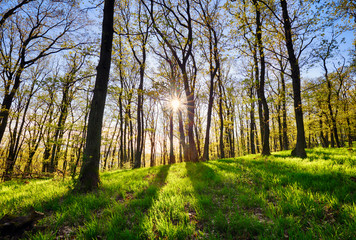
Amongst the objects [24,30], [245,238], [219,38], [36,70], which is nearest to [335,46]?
[219,38]

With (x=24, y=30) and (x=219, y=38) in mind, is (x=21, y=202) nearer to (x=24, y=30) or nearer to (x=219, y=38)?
(x=24, y=30)

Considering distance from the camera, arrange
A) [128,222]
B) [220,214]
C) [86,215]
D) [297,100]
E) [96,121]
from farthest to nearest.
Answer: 1. [297,100]
2. [96,121]
3. [86,215]
4. [128,222]
5. [220,214]

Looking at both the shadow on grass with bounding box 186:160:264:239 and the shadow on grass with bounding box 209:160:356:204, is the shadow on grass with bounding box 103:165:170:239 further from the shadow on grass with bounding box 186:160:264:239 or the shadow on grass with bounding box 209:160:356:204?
the shadow on grass with bounding box 209:160:356:204

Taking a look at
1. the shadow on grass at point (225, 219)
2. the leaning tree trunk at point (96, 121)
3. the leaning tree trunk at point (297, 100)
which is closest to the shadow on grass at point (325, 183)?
the shadow on grass at point (225, 219)

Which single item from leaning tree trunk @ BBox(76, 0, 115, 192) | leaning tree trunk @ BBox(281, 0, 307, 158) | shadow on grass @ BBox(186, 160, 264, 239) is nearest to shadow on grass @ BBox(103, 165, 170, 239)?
shadow on grass @ BBox(186, 160, 264, 239)

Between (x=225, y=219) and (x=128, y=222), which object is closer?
(x=225, y=219)

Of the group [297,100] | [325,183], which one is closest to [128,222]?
[325,183]

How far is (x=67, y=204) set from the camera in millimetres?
3322

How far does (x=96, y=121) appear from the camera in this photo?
460cm

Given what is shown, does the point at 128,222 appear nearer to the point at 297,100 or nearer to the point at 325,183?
the point at 325,183

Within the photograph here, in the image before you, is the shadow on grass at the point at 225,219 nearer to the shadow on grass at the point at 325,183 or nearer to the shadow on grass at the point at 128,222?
the shadow on grass at the point at 128,222

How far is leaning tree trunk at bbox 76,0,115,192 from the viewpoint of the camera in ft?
14.1

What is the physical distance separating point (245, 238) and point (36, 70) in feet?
81.5

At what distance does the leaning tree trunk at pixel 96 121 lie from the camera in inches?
169
